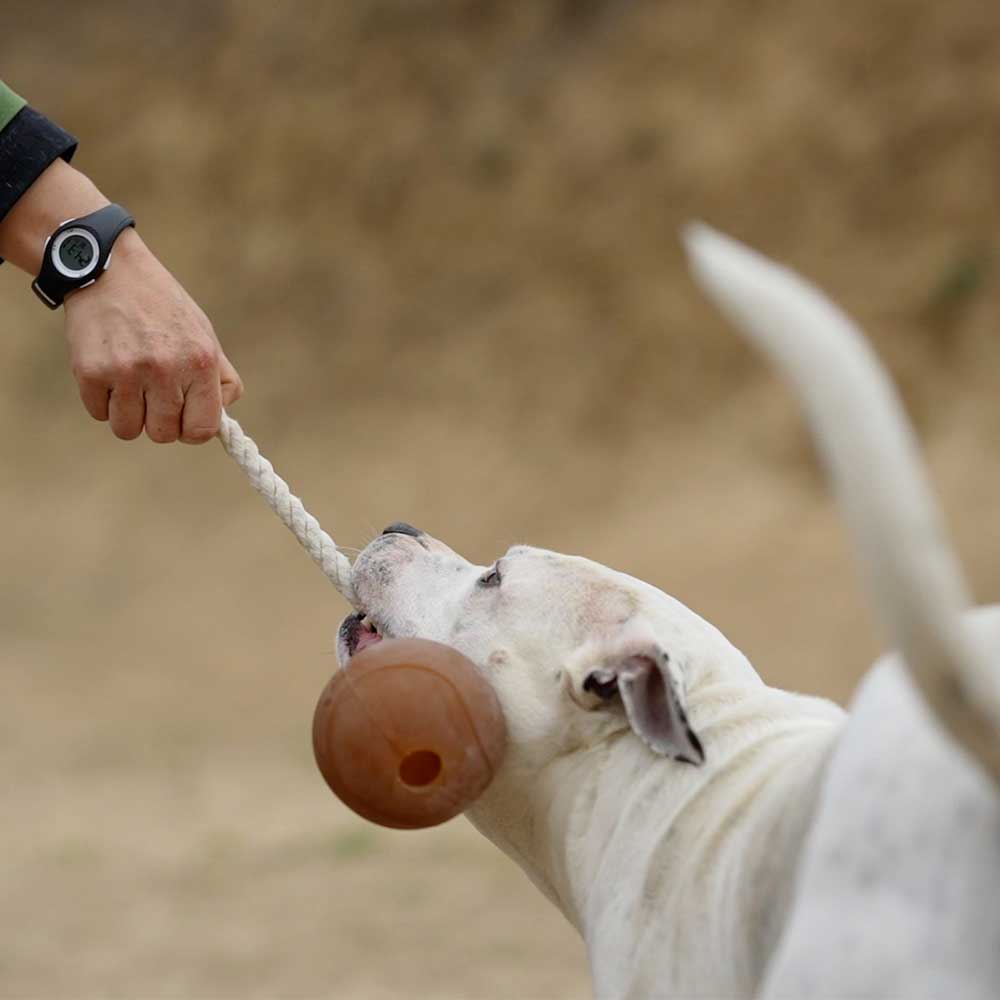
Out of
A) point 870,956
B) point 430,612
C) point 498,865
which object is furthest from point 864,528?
point 498,865

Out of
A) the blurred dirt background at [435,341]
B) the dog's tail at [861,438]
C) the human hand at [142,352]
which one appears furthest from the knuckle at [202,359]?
the blurred dirt background at [435,341]

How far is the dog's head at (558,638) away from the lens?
2.78 metres

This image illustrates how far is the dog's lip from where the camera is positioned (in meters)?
3.33

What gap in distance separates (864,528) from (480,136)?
12.3m

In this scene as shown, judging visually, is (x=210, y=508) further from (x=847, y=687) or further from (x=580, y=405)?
(x=847, y=687)

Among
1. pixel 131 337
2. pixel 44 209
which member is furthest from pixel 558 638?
pixel 44 209

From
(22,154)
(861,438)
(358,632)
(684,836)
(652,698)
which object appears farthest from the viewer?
(358,632)

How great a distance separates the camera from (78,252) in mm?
3072

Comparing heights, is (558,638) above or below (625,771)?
above

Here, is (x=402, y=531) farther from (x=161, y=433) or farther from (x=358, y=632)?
(x=161, y=433)

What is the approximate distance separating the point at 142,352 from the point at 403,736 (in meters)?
0.86

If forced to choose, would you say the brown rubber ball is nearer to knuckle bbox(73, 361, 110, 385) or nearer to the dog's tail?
knuckle bbox(73, 361, 110, 385)

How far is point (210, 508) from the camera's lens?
39.7ft

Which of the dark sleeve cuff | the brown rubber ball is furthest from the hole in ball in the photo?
the dark sleeve cuff
